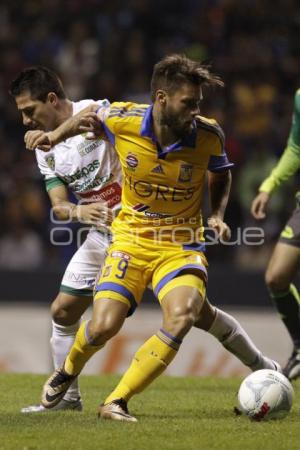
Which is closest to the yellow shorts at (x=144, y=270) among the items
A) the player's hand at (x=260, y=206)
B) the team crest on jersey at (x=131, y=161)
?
the team crest on jersey at (x=131, y=161)

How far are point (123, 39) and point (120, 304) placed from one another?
8574 millimetres

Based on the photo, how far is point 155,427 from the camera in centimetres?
541

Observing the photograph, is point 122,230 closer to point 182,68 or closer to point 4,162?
point 182,68

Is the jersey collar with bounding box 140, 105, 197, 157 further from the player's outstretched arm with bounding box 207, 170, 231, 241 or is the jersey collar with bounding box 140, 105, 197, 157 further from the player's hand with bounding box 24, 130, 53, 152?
the player's hand with bounding box 24, 130, 53, 152

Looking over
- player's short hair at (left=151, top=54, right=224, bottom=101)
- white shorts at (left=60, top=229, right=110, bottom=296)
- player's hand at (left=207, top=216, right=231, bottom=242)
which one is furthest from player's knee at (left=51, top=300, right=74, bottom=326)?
player's short hair at (left=151, top=54, right=224, bottom=101)

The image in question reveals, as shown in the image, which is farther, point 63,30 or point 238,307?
point 63,30

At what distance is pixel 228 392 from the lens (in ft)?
23.7

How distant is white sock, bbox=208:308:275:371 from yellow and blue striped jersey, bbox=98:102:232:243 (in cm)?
63

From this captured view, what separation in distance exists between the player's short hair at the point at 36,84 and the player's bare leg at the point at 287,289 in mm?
2167

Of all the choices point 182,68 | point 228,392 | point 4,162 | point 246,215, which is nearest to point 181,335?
point 182,68

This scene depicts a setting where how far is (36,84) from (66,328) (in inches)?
58.6

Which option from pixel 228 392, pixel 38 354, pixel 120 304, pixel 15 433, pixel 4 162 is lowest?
pixel 38 354

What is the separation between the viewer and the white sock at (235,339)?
6336 millimetres

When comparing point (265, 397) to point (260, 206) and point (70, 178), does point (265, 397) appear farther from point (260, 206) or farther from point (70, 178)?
point (260, 206)
